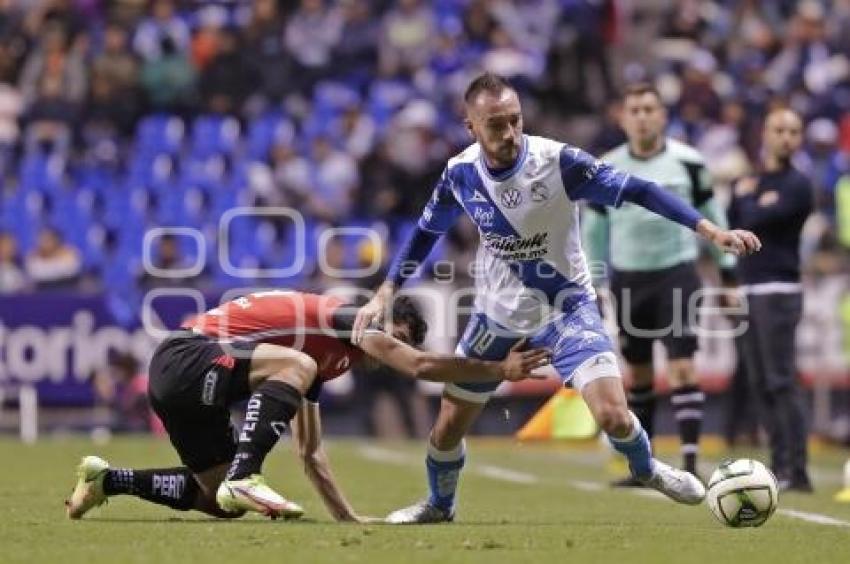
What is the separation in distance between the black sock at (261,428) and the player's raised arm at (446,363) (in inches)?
18.3

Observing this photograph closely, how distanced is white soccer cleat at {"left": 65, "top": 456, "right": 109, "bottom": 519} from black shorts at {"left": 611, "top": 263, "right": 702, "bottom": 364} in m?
4.80

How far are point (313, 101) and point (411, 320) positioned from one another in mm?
15092

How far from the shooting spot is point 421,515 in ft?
32.4

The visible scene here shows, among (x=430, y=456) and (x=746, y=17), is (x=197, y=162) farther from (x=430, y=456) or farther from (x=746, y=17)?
(x=430, y=456)

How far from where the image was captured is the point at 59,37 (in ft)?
79.3

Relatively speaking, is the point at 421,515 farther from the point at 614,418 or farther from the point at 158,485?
the point at 158,485

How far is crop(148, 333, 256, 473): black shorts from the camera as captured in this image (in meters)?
9.37

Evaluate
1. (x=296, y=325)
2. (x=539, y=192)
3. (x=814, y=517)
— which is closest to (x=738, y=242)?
(x=539, y=192)

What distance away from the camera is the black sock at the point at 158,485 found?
9.61 m

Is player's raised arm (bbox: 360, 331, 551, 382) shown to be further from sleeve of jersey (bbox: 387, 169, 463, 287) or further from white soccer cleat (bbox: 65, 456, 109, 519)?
white soccer cleat (bbox: 65, 456, 109, 519)

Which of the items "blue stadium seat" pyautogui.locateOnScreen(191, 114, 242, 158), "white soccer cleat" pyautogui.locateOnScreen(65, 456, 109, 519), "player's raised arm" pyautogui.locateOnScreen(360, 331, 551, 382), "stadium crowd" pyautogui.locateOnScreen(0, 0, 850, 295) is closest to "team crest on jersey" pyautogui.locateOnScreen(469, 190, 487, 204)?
"player's raised arm" pyautogui.locateOnScreen(360, 331, 551, 382)

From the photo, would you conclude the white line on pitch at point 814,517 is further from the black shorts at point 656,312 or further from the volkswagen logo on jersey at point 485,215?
the black shorts at point 656,312

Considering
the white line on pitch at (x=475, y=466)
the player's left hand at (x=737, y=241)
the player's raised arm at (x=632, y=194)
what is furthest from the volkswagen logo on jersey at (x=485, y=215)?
the white line on pitch at (x=475, y=466)

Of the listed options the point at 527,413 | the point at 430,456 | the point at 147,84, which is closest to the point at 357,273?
the point at 527,413
